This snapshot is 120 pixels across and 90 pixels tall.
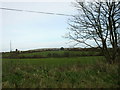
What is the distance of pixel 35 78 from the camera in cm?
711

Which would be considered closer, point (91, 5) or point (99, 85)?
point (99, 85)

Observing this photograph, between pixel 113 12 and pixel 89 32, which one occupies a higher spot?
pixel 113 12

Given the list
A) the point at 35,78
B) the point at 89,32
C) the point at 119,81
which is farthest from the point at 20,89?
the point at 89,32

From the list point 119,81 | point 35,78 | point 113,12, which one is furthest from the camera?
point 113,12

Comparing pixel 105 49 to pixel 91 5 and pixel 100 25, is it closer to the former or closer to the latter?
pixel 100 25

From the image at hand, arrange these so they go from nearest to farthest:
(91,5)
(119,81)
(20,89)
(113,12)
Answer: (20,89) → (119,81) → (113,12) → (91,5)

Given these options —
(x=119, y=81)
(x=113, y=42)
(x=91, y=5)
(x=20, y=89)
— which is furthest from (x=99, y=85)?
(x=91, y=5)

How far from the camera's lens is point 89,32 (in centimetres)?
1225

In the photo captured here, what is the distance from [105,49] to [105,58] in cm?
79

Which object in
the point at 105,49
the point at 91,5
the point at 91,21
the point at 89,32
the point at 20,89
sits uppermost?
the point at 91,5

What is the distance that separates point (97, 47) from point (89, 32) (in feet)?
5.15

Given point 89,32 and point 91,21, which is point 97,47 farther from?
point 91,21

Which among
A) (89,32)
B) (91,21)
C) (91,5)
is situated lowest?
(89,32)

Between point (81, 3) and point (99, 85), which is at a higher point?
point (81, 3)
